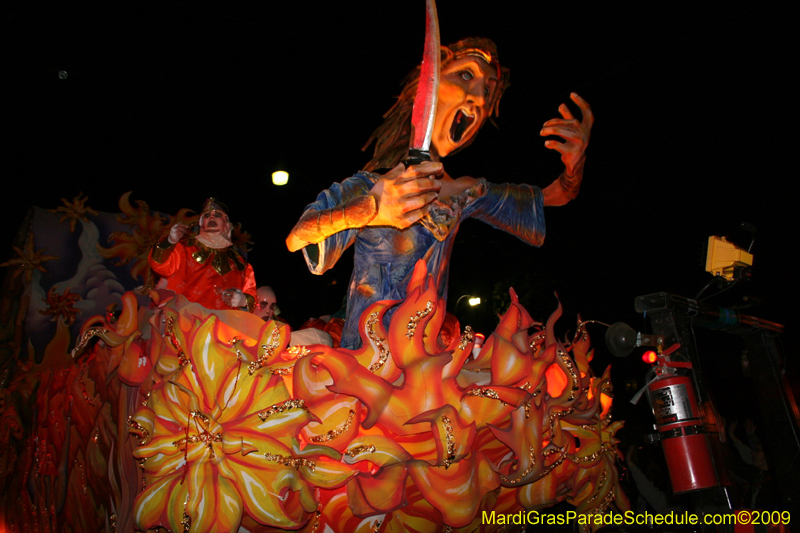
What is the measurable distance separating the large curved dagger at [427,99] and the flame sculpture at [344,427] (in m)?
0.28

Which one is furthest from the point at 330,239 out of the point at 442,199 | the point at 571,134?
the point at 571,134

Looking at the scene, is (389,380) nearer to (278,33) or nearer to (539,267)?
(278,33)

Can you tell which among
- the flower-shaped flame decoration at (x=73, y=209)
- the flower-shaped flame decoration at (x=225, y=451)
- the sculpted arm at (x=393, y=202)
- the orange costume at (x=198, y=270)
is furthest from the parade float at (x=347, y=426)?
the flower-shaped flame decoration at (x=73, y=209)

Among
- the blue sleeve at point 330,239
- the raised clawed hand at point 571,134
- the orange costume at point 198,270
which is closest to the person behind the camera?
the blue sleeve at point 330,239

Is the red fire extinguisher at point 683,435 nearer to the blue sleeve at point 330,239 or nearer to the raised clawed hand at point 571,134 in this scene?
the raised clawed hand at point 571,134

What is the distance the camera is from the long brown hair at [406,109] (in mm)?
1711

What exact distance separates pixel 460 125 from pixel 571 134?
334mm

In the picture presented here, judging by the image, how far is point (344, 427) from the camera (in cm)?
122

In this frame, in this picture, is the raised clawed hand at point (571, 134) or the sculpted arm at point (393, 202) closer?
the sculpted arm at point (393, 202)

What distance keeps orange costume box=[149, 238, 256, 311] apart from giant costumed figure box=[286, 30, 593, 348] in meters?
1.21

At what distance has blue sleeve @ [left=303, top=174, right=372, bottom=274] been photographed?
5.01ft

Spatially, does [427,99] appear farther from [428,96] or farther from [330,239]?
[330,239]

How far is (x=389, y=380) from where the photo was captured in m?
1.25

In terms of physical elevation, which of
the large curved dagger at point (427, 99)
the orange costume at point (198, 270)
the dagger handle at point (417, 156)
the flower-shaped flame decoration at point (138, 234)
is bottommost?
the dagger handle at point (417, 156)
